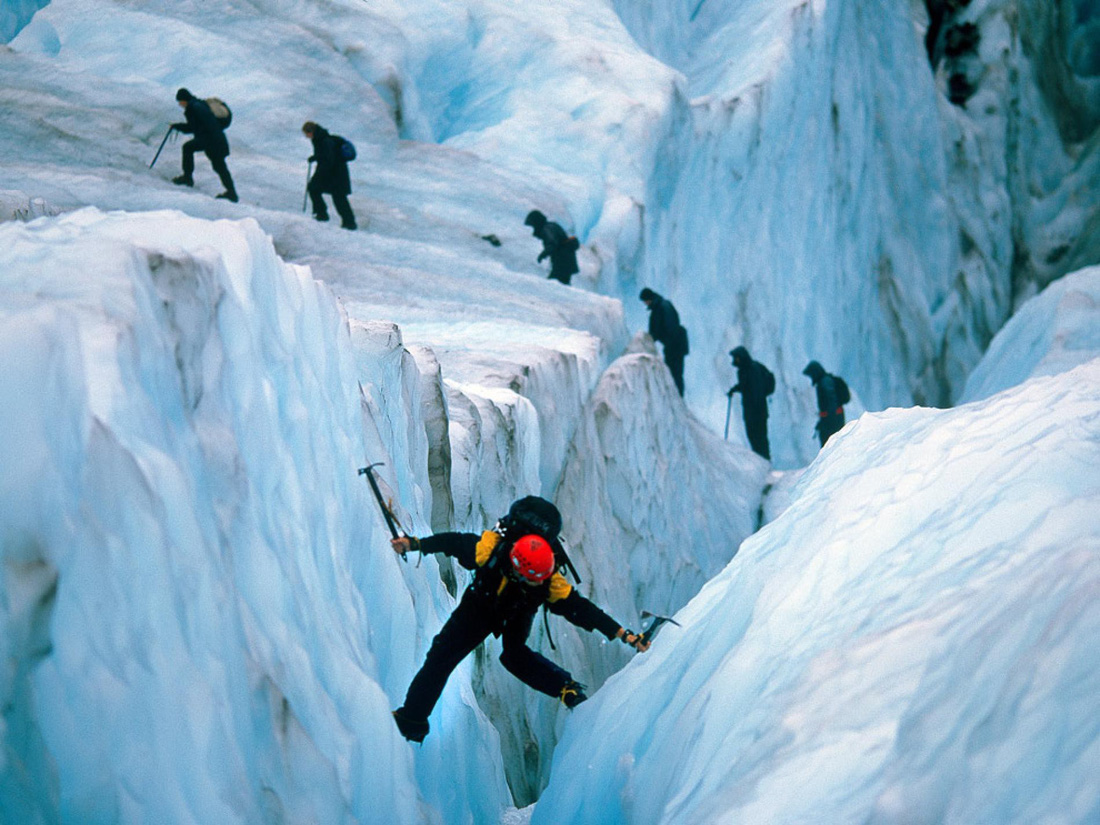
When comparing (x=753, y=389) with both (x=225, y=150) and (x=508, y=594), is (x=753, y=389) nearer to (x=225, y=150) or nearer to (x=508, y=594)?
(x=225, y=150)

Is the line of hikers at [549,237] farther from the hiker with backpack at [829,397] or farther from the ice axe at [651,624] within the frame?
the ice axe at [651,624]

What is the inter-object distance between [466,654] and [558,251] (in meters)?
7.82

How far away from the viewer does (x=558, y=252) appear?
11.2 m

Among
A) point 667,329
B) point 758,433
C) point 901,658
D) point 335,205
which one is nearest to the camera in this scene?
point 901,658

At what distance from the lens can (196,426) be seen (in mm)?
2525

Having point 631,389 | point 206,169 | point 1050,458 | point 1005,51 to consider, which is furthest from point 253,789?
point 1005,51

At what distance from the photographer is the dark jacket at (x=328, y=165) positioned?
939 cm

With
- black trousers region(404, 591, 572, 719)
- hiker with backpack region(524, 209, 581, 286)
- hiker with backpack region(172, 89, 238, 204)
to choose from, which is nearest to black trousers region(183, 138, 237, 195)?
hiker with backpack region(172, 89, 238, 204)

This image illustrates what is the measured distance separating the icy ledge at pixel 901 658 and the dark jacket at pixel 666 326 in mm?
6676

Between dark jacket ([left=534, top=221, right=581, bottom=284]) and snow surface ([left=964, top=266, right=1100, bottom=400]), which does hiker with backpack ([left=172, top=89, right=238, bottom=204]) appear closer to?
dark jacket ([left=534, top=221, right=581, bottom=284])

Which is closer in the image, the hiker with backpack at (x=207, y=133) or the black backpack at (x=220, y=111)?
the hiker with backpack at (x=207, y=133)

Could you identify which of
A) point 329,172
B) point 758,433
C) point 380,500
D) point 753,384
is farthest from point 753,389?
point 380,500

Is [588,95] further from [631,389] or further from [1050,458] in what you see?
[1050,458]

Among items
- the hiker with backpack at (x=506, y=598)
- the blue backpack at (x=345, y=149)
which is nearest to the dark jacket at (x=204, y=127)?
the blue backpack at (x=345, y=149)
